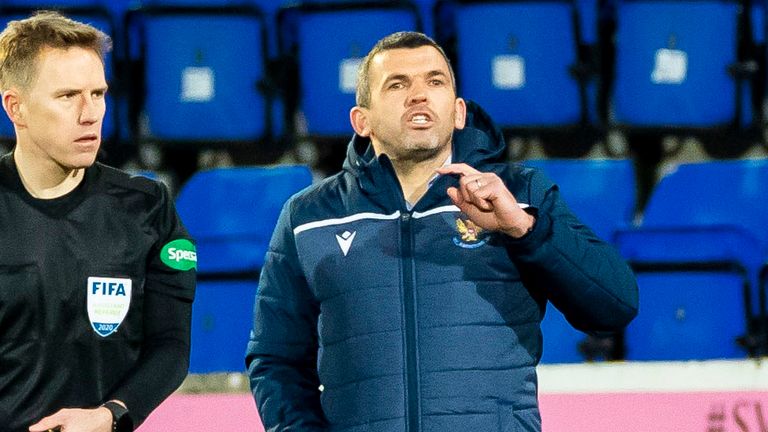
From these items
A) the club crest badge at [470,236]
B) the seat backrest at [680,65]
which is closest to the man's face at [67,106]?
the club crest badge at [470,236]

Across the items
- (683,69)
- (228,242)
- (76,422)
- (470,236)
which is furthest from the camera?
(683,69)

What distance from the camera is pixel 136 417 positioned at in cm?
283

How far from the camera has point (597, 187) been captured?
5.23 meters

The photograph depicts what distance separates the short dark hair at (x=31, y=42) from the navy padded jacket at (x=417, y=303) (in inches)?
24.8

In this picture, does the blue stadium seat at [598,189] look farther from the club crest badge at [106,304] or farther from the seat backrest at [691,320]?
the club crest badge at [106,304]

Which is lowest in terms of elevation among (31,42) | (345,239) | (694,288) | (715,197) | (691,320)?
(691,320)

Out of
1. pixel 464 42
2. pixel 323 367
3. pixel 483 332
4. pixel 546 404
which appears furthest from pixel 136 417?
pixel 464 42

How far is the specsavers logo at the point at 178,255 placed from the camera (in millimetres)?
2949

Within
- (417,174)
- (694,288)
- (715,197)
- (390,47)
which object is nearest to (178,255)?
(417,174)

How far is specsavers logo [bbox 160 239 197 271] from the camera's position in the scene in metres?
2.95

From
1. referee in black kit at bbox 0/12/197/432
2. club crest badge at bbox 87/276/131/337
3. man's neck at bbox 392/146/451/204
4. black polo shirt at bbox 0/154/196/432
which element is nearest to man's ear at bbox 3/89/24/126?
referee in black kit at bbox 0/12/197/432

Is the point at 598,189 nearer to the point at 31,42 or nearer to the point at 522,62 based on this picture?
the point at 522,62

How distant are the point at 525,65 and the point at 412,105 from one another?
2593 mm

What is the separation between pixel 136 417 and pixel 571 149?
333 centimetres
